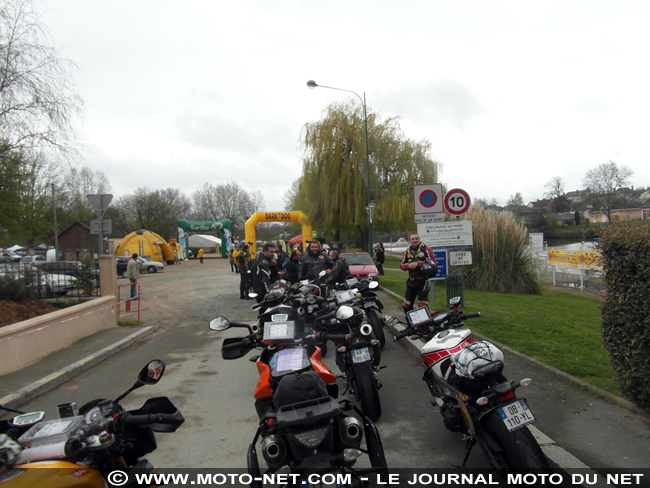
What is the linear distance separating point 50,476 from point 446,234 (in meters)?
8.99

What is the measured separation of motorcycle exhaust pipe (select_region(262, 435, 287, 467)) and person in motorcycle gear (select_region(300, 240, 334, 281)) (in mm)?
6760

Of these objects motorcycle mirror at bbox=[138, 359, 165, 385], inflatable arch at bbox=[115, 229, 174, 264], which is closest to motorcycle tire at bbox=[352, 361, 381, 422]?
motorcycle mirror at bbox=[138, 359, 165, 385]

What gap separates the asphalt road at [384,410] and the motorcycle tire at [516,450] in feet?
2.16

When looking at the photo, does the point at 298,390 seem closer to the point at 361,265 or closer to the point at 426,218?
the point at 426,218

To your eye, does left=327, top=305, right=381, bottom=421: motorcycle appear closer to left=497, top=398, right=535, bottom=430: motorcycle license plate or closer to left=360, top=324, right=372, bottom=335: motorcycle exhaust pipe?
left=360, top=324, right=372, bottom=335: motorcycle exhaust pipe

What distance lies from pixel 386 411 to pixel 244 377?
7.78ft

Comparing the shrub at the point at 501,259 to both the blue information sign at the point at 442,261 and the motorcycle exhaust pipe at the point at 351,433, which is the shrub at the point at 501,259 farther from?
the motorcycle exhaust pipe at the point at 351,433

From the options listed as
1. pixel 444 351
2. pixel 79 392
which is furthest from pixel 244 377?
pixel 444 351

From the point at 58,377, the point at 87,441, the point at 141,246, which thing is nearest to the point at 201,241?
the point at 141,246

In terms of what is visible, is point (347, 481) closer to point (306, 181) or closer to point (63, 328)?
point (63, 328)

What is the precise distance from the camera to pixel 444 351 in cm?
379

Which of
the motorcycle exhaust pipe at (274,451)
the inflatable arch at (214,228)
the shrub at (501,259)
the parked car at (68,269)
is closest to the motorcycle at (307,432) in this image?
the motorcycle exhaust pipe at (274,451)

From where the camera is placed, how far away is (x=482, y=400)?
308 cm

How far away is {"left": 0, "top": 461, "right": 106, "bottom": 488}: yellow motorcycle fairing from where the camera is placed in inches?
71.8
